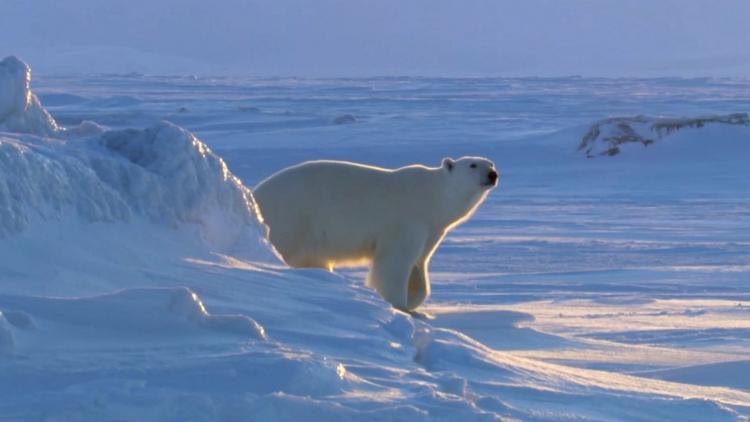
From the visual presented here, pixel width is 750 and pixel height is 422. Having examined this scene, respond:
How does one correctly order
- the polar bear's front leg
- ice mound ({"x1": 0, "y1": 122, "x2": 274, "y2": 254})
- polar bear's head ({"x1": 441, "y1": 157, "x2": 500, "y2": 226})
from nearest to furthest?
ice mound ({"x1": 0, "y1": 122, "x2": 274, "y2": 254}), the polar bear's front leg, polar bear's head ({"x1": 441, "y1": 157, "x2": 500, "y2": 226})

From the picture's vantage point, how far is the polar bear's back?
6.58 metres

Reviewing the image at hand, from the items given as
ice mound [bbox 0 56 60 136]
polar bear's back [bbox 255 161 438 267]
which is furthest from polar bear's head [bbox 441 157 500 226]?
ice mound [bbox 0 56 60 136]

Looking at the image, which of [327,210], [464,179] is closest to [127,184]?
[327,210]

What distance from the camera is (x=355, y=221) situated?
6594mm

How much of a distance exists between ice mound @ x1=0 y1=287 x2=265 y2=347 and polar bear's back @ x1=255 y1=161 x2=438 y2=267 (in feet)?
10.9

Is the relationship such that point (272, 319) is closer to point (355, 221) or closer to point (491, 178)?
point (355, 221)

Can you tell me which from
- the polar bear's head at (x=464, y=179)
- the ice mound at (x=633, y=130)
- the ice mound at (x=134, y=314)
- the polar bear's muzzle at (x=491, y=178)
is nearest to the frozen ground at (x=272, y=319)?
the ice mound at (x=134, y=314)

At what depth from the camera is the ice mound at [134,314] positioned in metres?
3.05

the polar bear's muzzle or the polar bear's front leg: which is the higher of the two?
the polar bear's muzzle

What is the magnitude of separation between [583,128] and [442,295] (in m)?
12.1

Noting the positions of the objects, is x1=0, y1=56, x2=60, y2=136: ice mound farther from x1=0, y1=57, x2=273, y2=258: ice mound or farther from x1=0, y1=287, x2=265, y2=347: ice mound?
x1=0, y1=287, x2=265, y2=347: ice mound

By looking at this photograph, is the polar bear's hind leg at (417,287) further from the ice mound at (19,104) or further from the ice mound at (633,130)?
the ice mound at (633,130)

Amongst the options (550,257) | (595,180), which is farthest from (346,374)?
(595,180)

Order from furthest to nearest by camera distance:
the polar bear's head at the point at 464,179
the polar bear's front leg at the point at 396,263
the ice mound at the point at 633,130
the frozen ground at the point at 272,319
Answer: the ice mound at the point at 633,130 → the polar bear's head at the point at 464,179 → the polar bear's front leg at the point at 396,263 → the frozen ground at the point at 272,319
